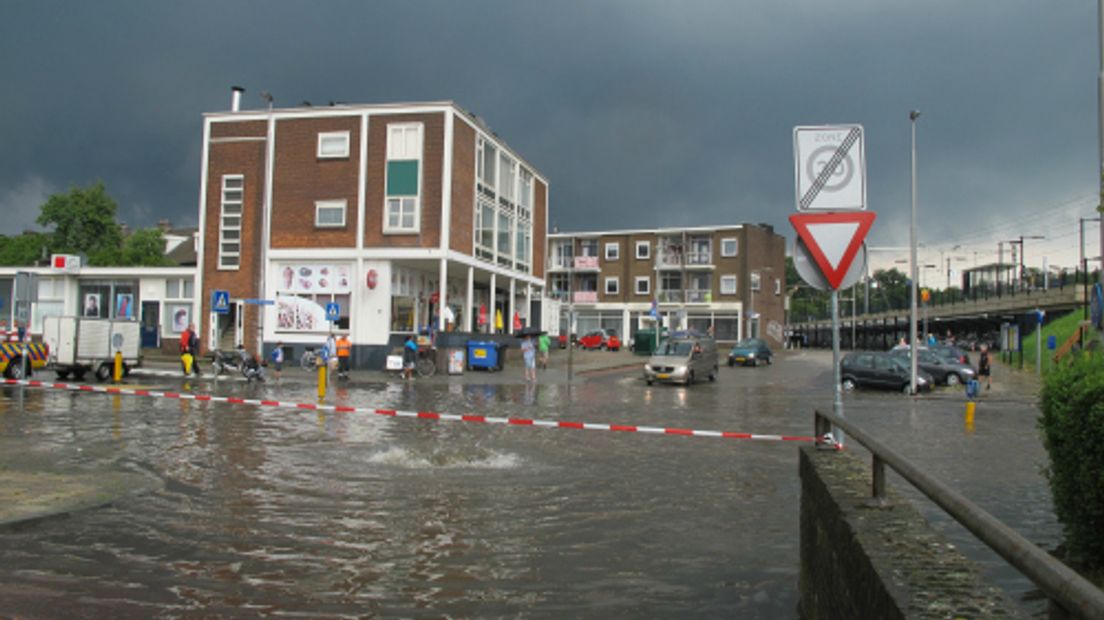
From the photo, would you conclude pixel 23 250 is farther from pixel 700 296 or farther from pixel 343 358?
pixel 700 296

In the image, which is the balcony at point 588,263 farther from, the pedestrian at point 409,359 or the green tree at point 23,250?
the green tree at point 23,250

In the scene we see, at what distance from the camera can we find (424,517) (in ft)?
23.8

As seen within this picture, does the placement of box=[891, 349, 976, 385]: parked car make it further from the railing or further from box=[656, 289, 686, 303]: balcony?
box=[656, 289, 686, 303]: balcony

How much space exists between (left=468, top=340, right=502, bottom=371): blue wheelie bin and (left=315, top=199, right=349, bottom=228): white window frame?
26.2 ft

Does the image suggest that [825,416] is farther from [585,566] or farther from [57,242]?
[57,242]

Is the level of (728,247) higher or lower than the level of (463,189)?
higher

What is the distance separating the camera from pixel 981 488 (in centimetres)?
933

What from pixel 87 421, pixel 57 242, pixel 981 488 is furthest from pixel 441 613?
pixel 57 242

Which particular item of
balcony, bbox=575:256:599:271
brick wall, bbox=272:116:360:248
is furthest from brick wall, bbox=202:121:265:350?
balcony, bbox=575:256:599:271

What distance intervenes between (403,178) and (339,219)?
11.2 ft

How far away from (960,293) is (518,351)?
52024 mm

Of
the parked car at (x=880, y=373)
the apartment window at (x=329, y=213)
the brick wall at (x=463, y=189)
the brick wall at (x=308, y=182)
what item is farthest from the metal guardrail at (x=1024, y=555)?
the apartment window at (x=329, y=213)

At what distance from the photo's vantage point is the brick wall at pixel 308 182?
3369 centimetres

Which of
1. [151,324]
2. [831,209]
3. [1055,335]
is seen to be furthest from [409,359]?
[1055,335]
